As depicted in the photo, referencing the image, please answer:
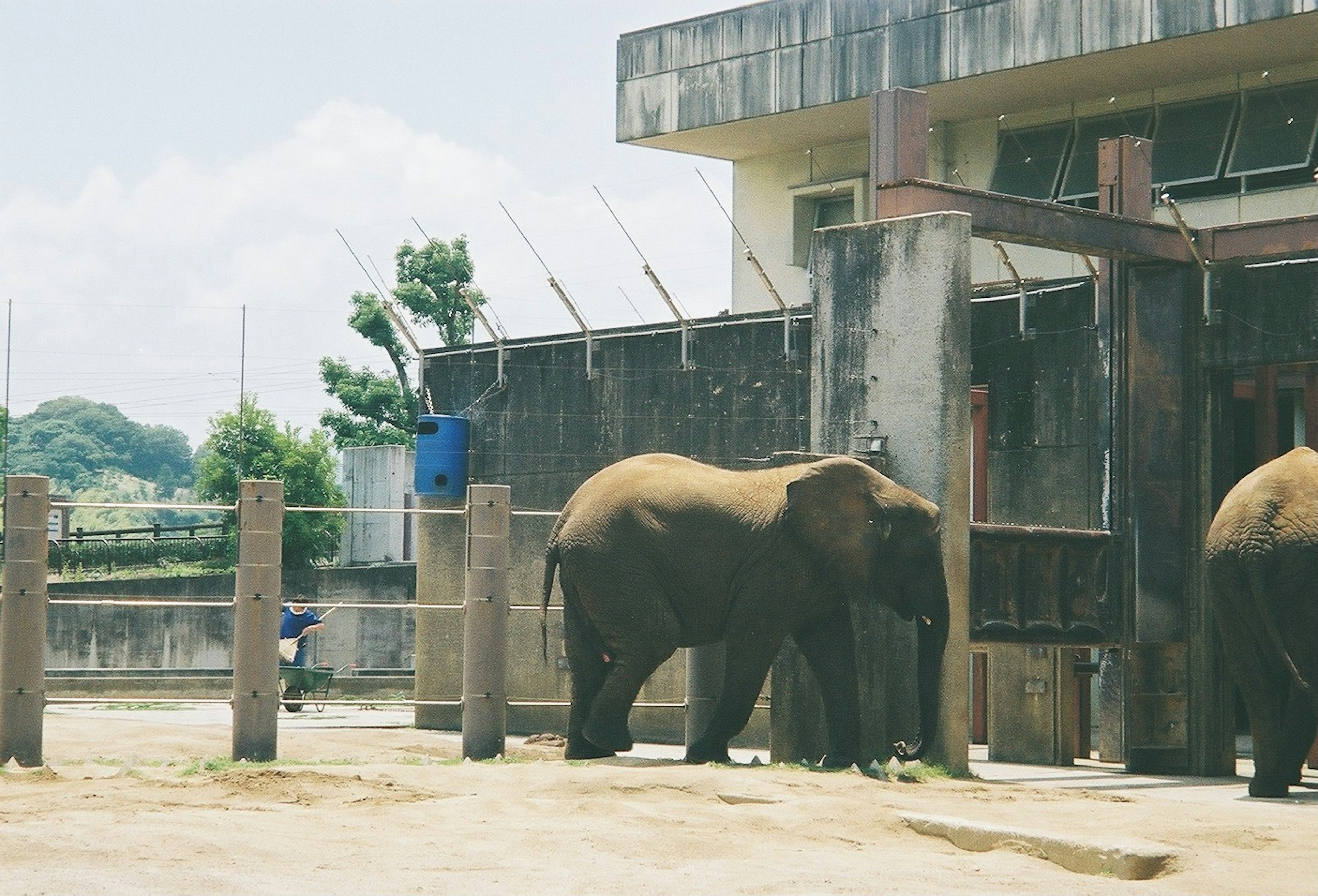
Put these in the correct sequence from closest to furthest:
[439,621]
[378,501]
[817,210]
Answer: [439,621]
[817,210]
[378,501]

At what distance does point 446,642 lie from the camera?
69.0ft

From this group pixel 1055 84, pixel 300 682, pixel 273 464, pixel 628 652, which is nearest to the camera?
pixel 628 652

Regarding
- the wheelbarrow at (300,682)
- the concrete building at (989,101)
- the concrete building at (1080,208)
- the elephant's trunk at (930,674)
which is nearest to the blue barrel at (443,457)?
the wheelbarrow at (300,682)

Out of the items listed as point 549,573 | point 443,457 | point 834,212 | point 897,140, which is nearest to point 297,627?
point 443,457

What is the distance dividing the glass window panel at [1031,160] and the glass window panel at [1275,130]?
251 cm

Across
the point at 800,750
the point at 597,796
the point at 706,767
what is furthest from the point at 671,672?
the point at 597,796

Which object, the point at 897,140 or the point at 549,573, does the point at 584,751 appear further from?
the point at 897,140

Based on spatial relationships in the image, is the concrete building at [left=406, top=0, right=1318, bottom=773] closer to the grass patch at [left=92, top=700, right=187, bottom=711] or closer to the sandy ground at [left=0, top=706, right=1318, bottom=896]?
the sandy ground at [left=0, top=706, right=1318, bottom=896]

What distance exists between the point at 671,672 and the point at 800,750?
4.80 m

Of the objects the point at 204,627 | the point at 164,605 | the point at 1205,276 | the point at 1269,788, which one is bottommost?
the point at 1269,788

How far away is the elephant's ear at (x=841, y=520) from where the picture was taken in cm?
1395

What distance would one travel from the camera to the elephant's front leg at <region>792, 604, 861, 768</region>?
13.8 m

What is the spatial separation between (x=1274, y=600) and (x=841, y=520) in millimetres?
3007

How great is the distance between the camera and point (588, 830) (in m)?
10.3
